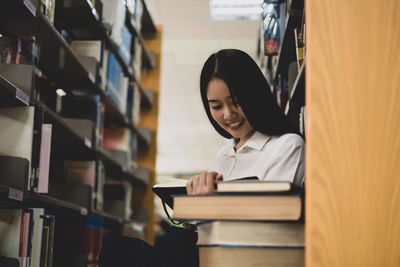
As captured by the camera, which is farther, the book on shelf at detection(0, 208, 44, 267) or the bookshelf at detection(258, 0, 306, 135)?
the bookshelf at detection(258, 0, 306, 135)

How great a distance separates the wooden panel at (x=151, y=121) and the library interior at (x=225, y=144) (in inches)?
6.2

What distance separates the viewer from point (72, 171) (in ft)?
9.12

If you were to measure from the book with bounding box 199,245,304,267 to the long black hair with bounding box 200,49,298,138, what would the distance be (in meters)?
0.54

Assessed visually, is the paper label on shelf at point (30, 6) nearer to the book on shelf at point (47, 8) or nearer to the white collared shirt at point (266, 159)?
the book on shelf at point (47, 8)

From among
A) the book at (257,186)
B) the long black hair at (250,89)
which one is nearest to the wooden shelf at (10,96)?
the long black hair at (250,89)

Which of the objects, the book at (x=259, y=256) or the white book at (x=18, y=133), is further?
the white book at (x=18, y=133)

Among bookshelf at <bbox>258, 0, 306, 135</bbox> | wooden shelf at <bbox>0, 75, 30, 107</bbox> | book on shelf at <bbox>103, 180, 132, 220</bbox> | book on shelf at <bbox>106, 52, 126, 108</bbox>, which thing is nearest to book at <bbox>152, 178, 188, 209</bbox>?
bookshelf at <bbox>258, 0, 306, 135</bbox>

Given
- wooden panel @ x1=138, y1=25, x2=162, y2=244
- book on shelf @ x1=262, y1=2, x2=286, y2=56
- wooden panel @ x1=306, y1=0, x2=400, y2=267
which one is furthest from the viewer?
wooden panel @ x1=138, y1=25, x2=162, y2=244

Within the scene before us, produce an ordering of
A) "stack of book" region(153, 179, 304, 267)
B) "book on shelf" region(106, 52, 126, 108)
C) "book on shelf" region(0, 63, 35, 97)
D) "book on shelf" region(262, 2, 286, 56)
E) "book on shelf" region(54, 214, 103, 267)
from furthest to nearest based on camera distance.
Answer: "book on shelf" region(106, 52, 126, 108), "book on shelf" region(54, 214, 103, 267), "book on shelf" region(262, 2, 286, 56), "book on shelf" region(0, 63, 35, 97), "stack of book" region(153, 179, 304, 267)

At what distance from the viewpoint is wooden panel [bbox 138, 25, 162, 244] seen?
422cm

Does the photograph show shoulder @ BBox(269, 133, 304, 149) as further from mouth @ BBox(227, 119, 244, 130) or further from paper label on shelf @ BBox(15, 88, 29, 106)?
paper label on shelf @ BBox(15, 88, 29, 106)

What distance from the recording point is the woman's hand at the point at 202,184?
1.22m

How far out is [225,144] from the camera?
1854 millimetres

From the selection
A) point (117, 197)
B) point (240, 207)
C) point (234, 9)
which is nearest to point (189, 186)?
point (240, 207)
